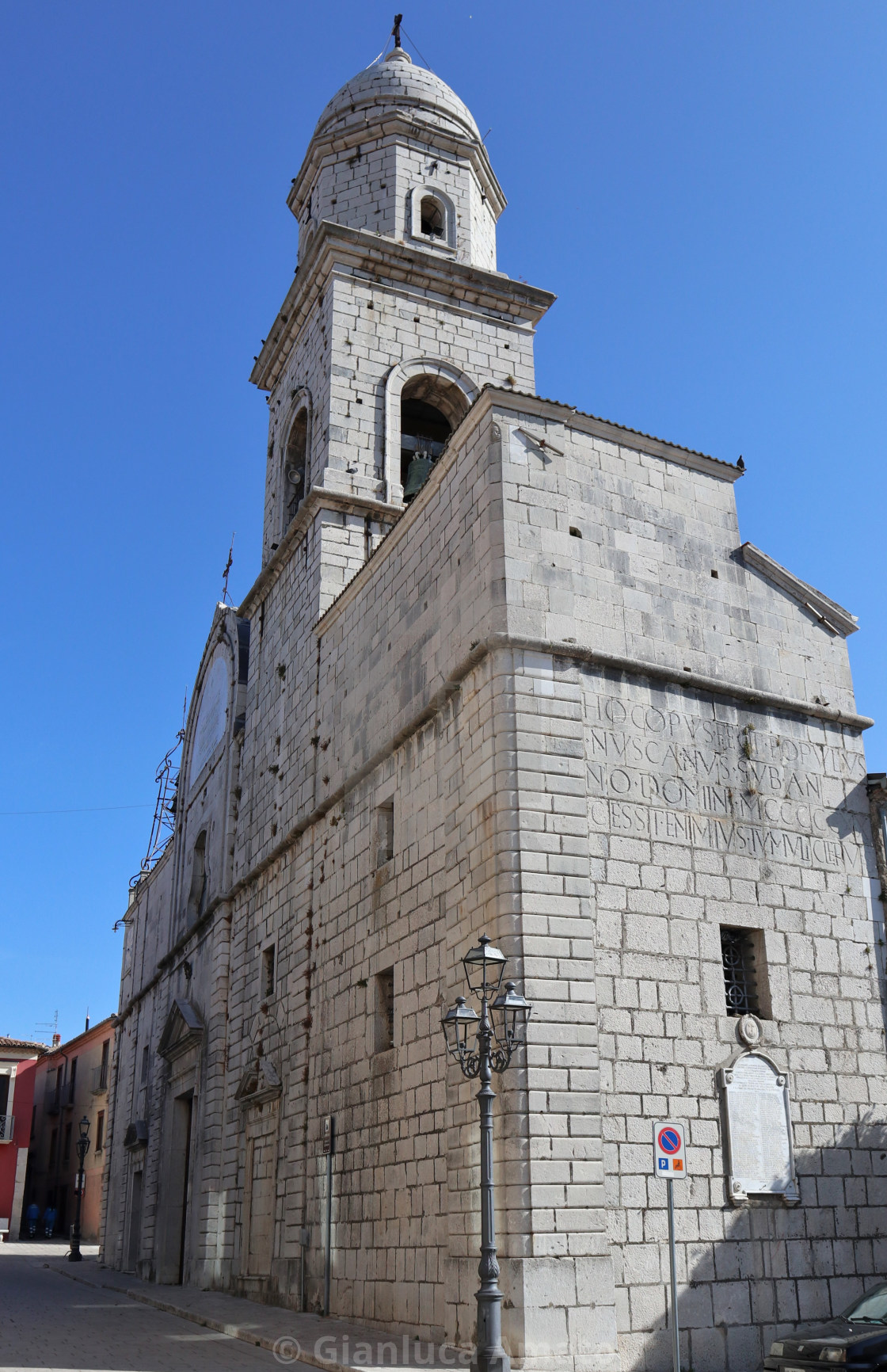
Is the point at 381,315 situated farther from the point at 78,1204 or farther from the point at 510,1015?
the point at 78,1204

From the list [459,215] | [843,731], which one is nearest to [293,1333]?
[843,731]

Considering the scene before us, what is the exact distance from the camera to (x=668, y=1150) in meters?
9.23

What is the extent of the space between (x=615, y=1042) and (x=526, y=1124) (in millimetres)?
1235

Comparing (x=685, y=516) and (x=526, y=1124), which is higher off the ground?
(x=685, y=516)

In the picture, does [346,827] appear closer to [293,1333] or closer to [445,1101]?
[445,1101]

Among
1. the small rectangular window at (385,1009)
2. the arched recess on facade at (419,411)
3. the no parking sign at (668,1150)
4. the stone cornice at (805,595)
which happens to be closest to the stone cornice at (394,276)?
the arched recess on facade at (419,411)

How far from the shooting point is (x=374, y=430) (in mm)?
19531

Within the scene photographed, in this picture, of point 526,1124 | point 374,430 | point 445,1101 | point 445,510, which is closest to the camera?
point 526,1124

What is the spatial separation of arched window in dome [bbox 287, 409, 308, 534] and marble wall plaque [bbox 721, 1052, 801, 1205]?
12859 mm

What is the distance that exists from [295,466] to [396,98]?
7004 mm

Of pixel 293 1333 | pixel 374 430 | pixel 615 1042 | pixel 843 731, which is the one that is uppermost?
pixel 374 430

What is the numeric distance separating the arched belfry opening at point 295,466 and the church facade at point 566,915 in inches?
94.1

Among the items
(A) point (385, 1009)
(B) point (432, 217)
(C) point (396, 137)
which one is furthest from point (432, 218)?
(A) point (385, 1009)

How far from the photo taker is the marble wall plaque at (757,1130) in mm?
11094
